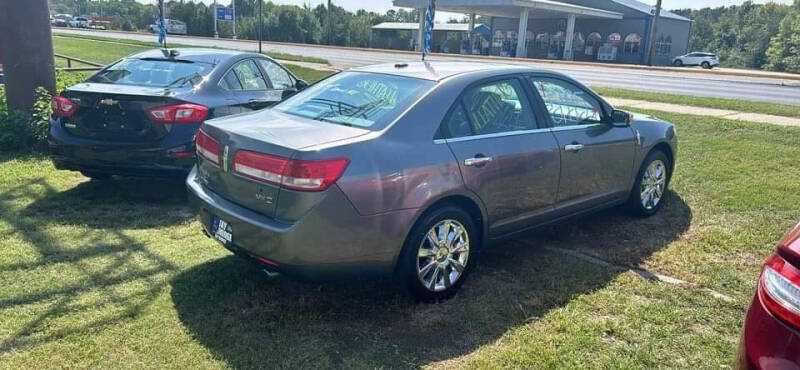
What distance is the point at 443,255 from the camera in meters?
3.98

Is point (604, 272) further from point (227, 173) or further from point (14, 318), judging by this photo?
point (14, 318)

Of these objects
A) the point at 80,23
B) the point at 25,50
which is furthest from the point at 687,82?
the point at 80,23

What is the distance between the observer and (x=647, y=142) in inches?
224

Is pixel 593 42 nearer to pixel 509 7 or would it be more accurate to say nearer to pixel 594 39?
pixel 594 39

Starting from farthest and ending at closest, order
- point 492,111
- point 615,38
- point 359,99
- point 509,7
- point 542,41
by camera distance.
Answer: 1. point 542,41
2. point 615,38
3. point 509,7
4. point 492,111
5. point 359,99

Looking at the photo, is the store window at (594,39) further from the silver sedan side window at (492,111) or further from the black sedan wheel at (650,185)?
the silver sedan side window at (492,111)

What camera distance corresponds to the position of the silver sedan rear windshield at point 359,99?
396 cm

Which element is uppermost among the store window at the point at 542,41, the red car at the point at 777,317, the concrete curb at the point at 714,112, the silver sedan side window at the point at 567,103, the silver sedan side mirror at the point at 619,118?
the store window at the point at 542,41

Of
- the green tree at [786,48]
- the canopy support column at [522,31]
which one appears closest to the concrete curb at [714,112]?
the canopy support column at [522,31]

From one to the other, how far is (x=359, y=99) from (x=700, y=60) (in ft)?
170

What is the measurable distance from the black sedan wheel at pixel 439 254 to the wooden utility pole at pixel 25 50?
271 inches

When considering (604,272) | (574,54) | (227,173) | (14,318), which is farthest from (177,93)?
(574,54)

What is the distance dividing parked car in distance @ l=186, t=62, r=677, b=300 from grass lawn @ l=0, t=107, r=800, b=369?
0.37m

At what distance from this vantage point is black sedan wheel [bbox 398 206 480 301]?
3.80 meters
